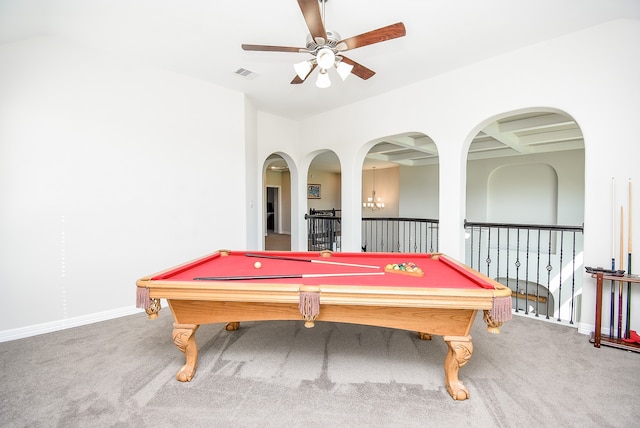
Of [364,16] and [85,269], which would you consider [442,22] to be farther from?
[85,269]

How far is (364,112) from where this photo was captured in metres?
4.35

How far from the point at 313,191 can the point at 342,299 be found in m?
9.67

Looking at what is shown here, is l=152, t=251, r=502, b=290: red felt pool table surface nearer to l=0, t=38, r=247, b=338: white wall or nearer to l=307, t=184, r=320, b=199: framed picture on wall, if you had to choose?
l=0, t=38, r=247, b=338: white wall

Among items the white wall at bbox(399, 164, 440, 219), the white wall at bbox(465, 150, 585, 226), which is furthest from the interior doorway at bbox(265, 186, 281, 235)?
the white wall at bbox(465, 150, 585, 226)

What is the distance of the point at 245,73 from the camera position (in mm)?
3512

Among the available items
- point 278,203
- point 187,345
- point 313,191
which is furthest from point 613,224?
point 278,203

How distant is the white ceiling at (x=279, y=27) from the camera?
7.54ft

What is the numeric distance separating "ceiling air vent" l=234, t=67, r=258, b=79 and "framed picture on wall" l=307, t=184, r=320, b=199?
744 cm

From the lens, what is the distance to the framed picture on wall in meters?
11.0

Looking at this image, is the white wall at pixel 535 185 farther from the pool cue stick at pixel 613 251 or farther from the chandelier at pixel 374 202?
the pool cue stick at pixel 613 251

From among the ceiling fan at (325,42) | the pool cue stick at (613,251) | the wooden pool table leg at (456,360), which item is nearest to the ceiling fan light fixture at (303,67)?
the ceiling fan at (325,42)

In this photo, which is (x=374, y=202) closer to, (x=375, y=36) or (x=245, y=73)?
(x=245, y=73)

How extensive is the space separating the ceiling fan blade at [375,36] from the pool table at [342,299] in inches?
63.3

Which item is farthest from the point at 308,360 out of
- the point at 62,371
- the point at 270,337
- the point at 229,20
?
the point at 229,20
